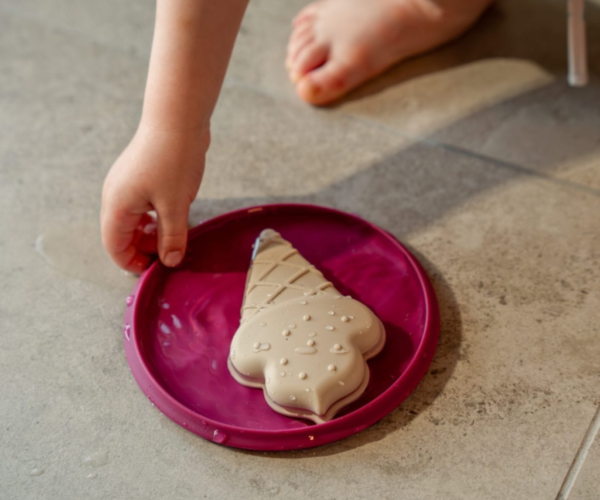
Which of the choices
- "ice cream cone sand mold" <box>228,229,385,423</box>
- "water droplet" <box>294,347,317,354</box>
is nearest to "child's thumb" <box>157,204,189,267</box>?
"ice cream cone sand mold" <box>228,229,385,423</box>

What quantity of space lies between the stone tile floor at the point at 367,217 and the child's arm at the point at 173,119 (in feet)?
0.37

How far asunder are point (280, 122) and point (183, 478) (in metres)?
0.59

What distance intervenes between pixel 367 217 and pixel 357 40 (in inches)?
13.2

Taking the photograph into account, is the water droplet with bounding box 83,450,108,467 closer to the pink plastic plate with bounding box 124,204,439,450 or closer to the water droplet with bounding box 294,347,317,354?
the pink plastic plate with bounding box 124,204,439,450

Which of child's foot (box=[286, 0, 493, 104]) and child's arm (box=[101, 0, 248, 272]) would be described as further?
child's foot (box=[286, 0, 493, 104])

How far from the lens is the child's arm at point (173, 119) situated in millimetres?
747

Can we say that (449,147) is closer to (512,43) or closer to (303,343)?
(512,43)

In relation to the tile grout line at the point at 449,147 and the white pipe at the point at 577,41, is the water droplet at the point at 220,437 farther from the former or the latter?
the white pipe at the point at 577,41

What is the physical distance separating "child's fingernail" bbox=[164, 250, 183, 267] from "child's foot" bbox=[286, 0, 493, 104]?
0.39 meters

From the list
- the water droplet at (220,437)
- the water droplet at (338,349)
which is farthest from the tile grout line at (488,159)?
the water droplet at (220,437)

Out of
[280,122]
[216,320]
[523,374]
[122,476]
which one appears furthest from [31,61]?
[523,374]

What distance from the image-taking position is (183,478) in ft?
2.12

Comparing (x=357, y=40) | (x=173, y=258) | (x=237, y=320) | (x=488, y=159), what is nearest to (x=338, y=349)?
(x=237, y=320)

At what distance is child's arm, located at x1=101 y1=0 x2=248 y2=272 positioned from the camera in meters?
0.75
